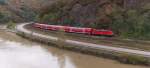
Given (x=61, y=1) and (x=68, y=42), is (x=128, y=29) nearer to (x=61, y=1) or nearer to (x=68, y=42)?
(x=68, y=42)

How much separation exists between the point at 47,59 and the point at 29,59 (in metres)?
2.04

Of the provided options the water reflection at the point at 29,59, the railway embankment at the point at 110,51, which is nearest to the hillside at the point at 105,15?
the railway embankment at the point at 110,51

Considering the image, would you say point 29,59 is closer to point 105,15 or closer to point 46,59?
point 46,59

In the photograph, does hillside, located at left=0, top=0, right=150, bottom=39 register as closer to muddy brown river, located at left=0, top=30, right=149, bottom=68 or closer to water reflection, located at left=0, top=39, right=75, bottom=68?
muddy brown river, located at left=0, top=30, right=149, bottom=68

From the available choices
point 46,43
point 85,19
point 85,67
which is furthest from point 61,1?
point 85,67

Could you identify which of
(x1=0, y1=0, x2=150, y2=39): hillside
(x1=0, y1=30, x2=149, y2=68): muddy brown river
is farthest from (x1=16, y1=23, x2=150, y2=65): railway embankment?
(x1=0, y1=0, x2=150, y2=39): hillside

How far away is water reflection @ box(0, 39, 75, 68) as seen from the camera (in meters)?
32.1

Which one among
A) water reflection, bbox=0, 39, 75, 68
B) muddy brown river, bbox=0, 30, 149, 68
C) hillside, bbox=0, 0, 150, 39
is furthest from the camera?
hillside, bbox=0, 0, 150, 39

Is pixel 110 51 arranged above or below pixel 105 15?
below

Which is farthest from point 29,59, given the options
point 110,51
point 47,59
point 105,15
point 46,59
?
point 105,15

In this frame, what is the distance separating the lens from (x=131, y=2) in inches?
1811

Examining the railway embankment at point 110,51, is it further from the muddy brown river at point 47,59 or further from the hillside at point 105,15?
the hillside at point 105,15

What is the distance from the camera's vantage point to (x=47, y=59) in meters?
35.4

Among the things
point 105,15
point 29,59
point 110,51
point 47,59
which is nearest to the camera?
point 110,51
